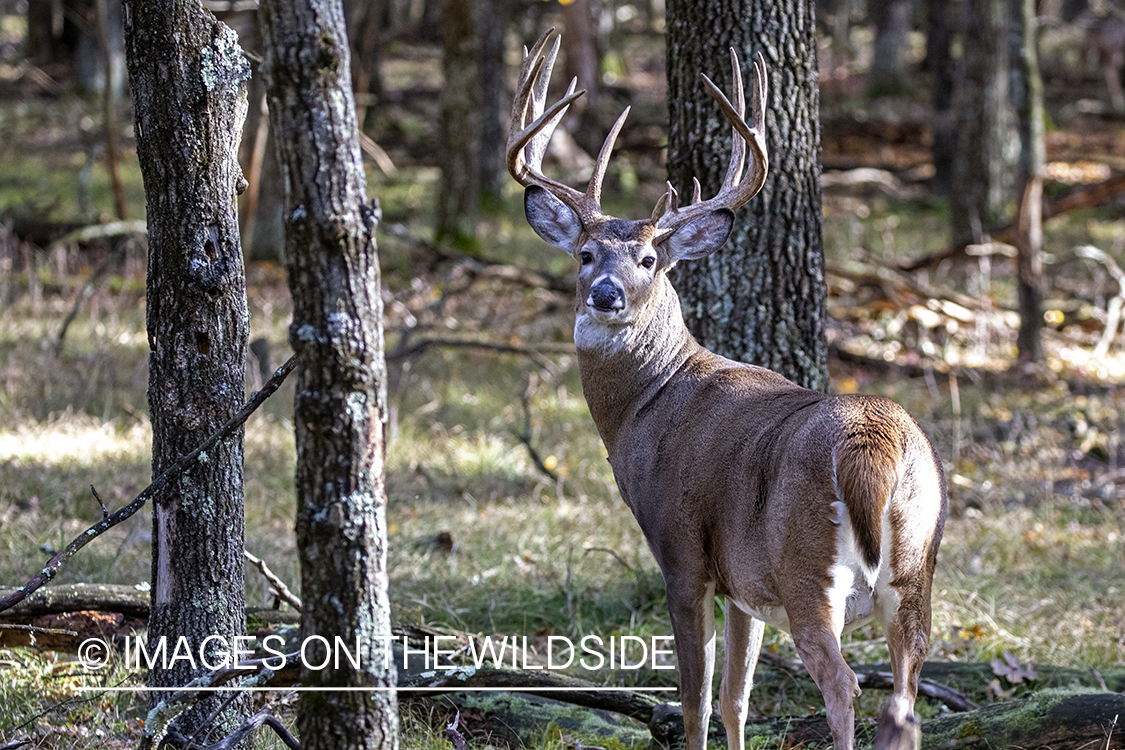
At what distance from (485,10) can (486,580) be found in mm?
12571

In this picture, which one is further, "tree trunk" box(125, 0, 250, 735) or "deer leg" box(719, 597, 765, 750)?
"deer leg" box(719, 597, 765, 750)

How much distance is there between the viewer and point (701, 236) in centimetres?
452

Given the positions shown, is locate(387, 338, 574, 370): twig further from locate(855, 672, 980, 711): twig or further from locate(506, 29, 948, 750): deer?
locate(855, 672, 980, 711): twig

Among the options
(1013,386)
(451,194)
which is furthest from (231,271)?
(451,194)

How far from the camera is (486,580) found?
5547mm

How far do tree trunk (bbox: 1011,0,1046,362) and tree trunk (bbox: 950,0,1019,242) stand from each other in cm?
227

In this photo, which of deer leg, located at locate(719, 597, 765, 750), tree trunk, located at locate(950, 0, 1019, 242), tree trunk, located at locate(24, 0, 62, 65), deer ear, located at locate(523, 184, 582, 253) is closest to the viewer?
deer leg, located at locate(719, 597, 765, 750)

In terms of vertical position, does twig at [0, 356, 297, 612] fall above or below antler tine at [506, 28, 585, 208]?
below

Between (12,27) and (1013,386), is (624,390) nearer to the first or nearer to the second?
(1013,386)

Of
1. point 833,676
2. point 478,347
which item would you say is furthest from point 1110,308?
point 833,676

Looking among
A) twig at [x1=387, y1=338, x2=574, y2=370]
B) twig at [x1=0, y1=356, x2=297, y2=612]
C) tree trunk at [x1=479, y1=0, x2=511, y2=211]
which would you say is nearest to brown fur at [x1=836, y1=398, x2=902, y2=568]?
twig at [x1=0, y1=356, x2=297, y2=612]

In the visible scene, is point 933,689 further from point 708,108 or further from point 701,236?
point 708,108

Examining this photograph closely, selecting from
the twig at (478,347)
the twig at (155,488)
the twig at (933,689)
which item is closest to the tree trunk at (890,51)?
the twig at (478,347)

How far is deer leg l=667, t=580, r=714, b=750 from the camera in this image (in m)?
3.69
